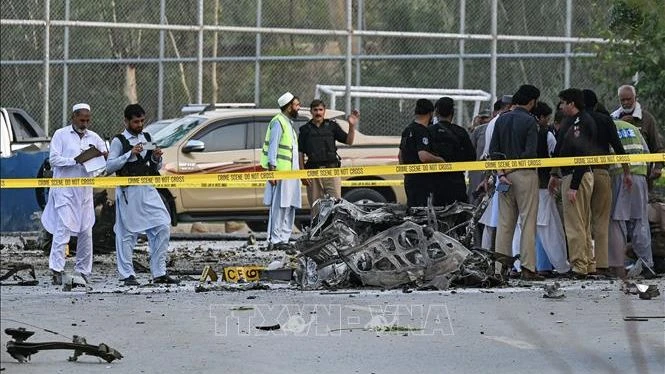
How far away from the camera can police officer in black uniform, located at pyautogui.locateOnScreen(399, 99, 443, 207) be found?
579 inches

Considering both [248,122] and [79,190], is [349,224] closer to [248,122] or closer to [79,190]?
[79,190]

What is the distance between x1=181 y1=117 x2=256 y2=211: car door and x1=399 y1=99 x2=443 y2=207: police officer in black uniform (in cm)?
598

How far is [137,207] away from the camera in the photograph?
45.3 ft

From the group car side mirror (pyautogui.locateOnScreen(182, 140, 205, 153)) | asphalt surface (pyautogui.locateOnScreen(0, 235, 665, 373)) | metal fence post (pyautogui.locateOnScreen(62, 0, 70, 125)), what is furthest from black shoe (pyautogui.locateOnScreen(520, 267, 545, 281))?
metal fence post (pyautogui.locateOnScreen(62, 0, 70, 125))

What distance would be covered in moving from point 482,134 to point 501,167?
2.96 meters

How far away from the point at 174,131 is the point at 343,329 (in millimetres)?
10613

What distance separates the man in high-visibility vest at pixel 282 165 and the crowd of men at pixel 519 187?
11.6 feet

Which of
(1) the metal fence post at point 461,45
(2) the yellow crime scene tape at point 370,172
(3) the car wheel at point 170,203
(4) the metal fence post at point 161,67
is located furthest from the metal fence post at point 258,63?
(2) the yellow crime scene tape at point 370,172

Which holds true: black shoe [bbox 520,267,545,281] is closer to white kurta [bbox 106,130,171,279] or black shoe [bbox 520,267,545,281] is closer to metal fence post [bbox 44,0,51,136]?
white kurta [bbox 106,130,171,279]

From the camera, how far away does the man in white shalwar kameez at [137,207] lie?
1379cm

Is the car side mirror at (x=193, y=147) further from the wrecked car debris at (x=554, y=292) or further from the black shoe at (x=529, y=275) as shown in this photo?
the wrecked car debris at (x=554, y=292)

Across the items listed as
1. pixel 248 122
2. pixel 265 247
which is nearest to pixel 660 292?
pixel 265 247

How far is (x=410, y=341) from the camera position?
10.1 m

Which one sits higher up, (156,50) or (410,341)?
(156,50)
